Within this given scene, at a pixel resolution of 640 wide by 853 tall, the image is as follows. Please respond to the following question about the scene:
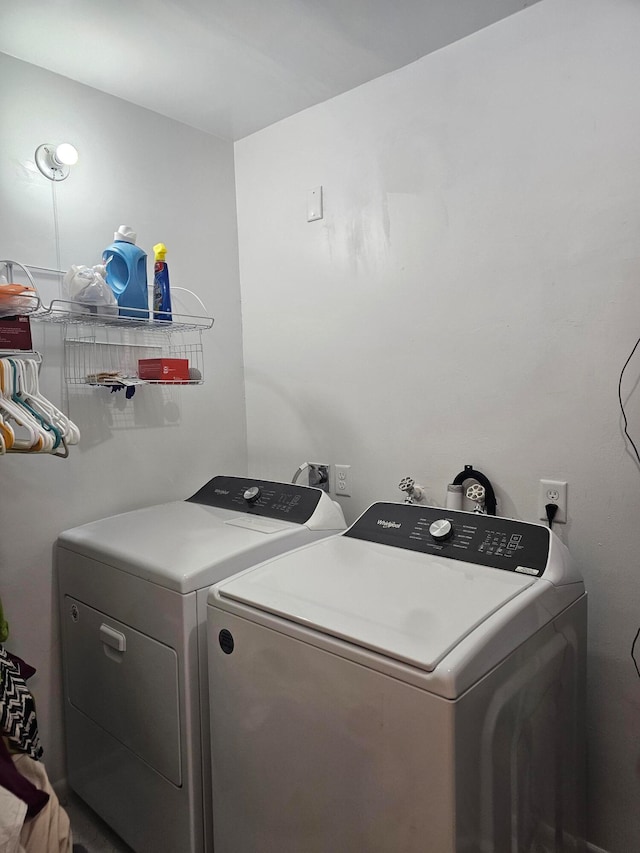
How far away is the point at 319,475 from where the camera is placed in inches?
83.9

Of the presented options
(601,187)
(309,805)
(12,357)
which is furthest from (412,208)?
(309,805)

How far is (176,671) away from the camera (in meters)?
1.38

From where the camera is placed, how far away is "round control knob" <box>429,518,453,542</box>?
147cm

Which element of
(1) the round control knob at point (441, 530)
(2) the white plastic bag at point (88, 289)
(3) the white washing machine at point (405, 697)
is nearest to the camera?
(3) the white washing machine at point (405, 697)

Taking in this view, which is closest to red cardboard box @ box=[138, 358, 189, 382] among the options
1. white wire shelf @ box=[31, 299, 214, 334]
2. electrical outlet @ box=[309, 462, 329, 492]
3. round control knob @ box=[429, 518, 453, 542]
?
white wire shelf @ box=[31, 299, 214, 334]

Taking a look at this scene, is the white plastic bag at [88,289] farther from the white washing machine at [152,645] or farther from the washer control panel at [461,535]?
the washer control panel at [461,535]

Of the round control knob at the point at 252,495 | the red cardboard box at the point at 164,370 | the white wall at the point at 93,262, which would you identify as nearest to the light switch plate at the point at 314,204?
the white wall at the point at 93,262

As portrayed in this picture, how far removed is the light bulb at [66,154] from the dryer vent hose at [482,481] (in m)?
1.56

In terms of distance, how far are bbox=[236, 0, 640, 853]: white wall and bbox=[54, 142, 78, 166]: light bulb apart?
773 mm

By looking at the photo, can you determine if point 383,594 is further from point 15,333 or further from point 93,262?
point 93,262

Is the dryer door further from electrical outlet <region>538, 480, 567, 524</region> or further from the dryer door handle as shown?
electrical outlet <region>538, 480, 567, 524</region>

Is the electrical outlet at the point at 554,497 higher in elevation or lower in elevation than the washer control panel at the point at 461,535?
higher

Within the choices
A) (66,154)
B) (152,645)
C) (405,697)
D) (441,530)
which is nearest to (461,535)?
(441,530)

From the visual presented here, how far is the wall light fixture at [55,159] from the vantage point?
171 cm
